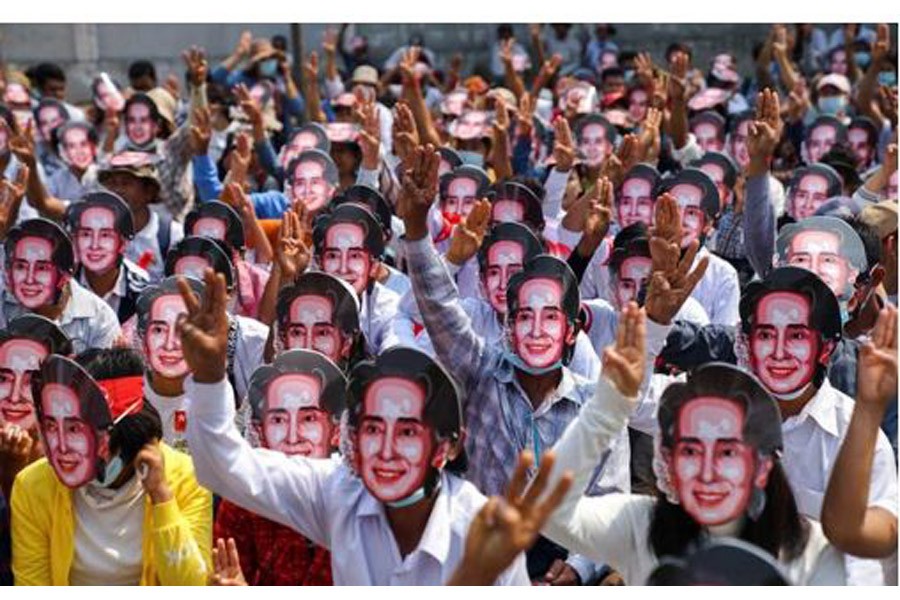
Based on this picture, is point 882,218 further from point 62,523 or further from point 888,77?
point 888,77

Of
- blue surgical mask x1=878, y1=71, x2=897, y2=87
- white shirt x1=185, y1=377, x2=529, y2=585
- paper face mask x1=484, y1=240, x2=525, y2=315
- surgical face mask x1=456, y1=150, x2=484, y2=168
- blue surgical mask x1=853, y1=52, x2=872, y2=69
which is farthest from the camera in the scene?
blue surgical mask x1=853, y1=52, x2=872, y2=69

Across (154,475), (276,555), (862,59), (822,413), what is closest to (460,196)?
(822,413)

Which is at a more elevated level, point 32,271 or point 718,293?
point 32,271

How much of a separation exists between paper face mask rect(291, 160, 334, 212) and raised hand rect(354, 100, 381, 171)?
229 millimetres

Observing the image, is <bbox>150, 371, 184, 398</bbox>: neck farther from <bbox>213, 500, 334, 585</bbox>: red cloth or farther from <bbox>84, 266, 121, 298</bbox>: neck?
<bbox>84, 266, 121, 298</bbox>: neck

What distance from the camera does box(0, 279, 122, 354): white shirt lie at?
6.60 meters

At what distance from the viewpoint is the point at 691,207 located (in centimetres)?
763

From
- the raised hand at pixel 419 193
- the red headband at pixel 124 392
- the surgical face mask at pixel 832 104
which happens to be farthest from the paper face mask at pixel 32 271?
the surgical face mask at pixel 832 104

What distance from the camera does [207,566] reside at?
429 cm

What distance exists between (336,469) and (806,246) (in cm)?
247

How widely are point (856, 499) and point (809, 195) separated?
15.2 ft

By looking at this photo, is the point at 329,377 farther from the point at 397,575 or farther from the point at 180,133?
the point at 180,133

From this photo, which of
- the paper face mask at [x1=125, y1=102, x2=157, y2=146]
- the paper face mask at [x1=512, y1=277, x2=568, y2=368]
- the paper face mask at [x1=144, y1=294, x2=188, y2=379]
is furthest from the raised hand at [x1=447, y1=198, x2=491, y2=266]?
the paper face mask at [x1=125, y1=102, x2=157, y2=146]

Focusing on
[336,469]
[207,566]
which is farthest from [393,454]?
[207,566]
